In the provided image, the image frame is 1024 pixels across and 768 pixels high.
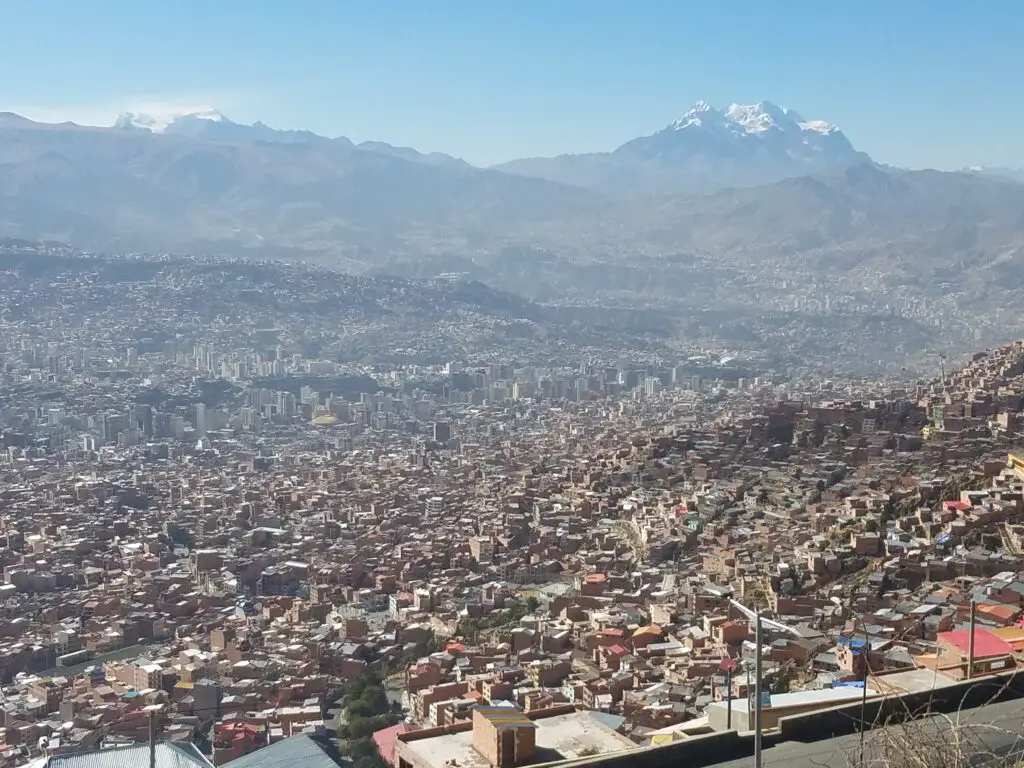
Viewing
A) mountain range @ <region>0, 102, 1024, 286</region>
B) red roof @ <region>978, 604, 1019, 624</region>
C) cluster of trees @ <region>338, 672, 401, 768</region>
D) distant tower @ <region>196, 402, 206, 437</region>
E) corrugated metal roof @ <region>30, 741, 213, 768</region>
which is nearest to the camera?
corrugated metal roof @ <region>30, 741, 213, 768</region>

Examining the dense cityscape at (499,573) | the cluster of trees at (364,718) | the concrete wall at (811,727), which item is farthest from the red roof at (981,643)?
the cluster of trees at (364,718)

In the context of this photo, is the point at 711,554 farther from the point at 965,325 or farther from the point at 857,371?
the point at 965,325

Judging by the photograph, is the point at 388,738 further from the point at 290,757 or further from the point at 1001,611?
the point at 1001,611

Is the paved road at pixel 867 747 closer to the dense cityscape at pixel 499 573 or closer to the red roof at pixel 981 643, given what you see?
the dense cityscape at pixel 499 573

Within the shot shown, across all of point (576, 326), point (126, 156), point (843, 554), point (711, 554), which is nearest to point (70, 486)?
point (711, 554)

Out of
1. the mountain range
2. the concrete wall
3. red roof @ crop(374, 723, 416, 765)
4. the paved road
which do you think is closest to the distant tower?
red roof @ crop(374, 723, 416, 765)

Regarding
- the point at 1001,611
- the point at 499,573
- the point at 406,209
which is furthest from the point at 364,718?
the point at 406,209

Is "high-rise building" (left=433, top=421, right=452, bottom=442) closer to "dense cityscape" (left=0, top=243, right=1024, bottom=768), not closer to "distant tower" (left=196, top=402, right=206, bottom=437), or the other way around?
"dense cityscape" (left=0, top=243, right=1024, bottom=768)
